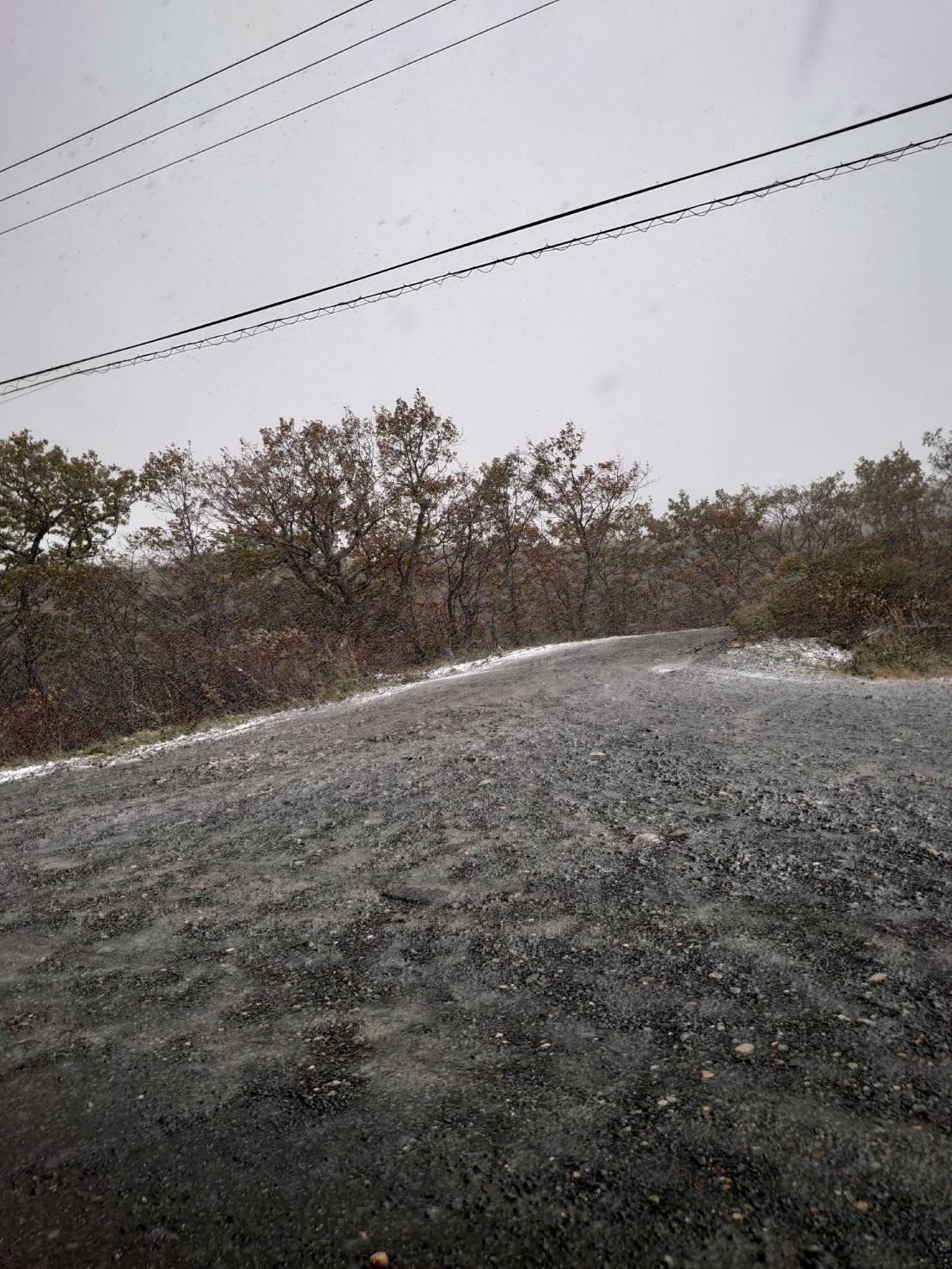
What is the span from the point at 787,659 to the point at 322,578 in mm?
12269

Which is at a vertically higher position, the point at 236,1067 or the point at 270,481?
the point at 270,481

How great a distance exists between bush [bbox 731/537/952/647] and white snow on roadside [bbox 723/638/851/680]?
1.34ft

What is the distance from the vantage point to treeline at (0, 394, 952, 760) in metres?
10.8

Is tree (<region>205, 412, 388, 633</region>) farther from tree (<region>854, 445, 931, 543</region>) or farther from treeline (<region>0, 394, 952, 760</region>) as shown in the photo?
tree (<region>854, 445, 931, 543</region>)

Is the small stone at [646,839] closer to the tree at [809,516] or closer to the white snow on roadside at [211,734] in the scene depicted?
the white snow on roadside at [211,734]

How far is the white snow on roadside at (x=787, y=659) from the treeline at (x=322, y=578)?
596mm

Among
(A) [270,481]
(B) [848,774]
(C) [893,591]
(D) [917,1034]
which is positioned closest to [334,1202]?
(D) [917,1034]

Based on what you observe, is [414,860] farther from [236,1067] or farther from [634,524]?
[634,524]

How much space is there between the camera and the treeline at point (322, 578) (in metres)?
10.8

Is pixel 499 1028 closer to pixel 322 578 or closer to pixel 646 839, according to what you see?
pixel 646 839

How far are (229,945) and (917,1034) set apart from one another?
2547mm

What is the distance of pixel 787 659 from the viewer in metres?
9.45

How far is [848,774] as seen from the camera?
3.99 meters

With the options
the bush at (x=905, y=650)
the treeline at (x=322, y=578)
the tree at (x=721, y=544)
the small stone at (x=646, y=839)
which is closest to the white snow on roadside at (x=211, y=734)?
the treeline at (x=322, y=578)
